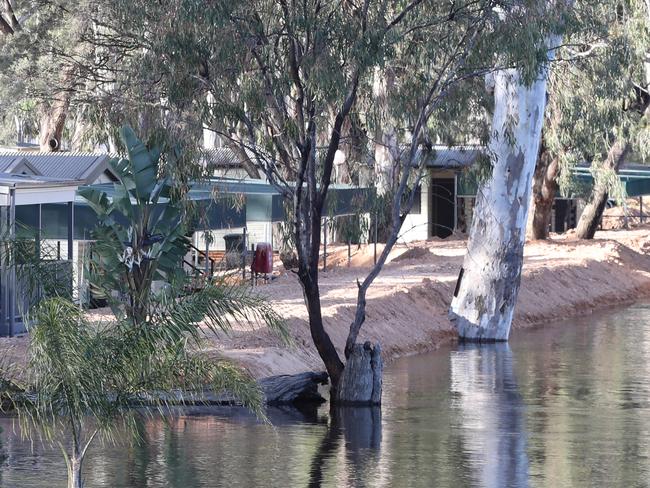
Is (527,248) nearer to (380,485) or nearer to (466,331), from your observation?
(466,331)

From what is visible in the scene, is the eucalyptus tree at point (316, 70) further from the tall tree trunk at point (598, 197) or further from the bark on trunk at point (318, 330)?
the tall tree trunk at point (598, 197)

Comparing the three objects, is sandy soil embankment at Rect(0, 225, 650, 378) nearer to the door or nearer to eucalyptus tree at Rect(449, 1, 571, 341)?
eucalyptus tree at Rect(449, 1, 571, 341)

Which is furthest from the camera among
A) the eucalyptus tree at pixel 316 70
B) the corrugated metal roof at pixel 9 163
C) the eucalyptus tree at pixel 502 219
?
the eucalyptus tree at pixel 502 219

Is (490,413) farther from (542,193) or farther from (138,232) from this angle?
(542,193)

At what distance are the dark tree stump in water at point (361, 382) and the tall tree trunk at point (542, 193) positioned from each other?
73.0 feet

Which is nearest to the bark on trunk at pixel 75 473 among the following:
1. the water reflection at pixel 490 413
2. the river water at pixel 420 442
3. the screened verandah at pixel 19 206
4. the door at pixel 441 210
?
the river water at pixel 420 442

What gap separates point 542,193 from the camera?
40.3 meters

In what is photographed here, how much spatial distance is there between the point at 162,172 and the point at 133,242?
3.77 ft

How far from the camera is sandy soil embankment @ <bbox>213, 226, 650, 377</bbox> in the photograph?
21359 mm

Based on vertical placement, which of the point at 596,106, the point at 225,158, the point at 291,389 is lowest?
the point at 291,389

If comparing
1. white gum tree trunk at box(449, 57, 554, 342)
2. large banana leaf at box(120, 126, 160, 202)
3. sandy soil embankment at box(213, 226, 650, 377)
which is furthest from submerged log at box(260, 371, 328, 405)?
white gum tree trunk at box(449, 57, 554, 342)

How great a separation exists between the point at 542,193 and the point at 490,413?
22.5m

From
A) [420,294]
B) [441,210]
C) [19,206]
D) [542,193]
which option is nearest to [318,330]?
[19,206]

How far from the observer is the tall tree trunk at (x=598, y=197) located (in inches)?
1561
